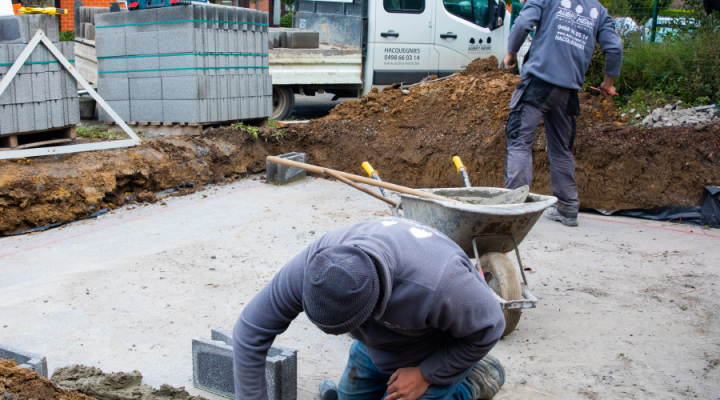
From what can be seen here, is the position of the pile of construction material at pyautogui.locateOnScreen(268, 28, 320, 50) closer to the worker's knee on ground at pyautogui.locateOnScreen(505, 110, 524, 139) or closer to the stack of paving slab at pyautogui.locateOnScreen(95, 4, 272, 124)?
the stack of paving slab at pyautogui.locateOnScreen(95, 4, 272, 124)

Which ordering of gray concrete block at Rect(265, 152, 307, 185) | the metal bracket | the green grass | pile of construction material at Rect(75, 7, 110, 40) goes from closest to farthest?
the metal bracket < the green grass < gray concrete block at Rect(265, 152, 307, 185) < pile of construction material at Rect(75, 7, 110, 40)

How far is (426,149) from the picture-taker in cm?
665

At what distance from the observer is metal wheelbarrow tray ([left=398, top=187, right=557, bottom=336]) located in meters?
2.92

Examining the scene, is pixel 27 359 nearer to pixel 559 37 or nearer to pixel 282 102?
pixel 559 37

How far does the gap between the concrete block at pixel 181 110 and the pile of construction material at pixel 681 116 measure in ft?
16.0

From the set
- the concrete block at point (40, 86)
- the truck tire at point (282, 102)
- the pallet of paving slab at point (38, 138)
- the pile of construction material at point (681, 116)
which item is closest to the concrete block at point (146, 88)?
the pallet of paving slab at point (38, 138)

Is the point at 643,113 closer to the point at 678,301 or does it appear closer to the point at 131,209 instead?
the point at 678,301

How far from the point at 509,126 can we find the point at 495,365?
2.60 m

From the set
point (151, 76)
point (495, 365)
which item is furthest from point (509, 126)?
point (151, 76)

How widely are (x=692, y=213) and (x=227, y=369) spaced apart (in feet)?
15.0

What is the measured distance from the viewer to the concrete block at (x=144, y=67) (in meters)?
6.51

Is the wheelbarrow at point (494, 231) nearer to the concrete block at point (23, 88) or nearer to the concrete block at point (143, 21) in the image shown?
the concrete block at point (23, 88)

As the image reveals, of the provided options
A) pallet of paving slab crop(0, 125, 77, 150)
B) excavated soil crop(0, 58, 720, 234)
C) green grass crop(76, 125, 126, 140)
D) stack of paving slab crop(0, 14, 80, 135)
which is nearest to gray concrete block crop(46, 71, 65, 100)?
stack of paving slab crop(0, 14, 80, 135)

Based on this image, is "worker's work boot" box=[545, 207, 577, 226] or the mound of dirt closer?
the mound of dirt
